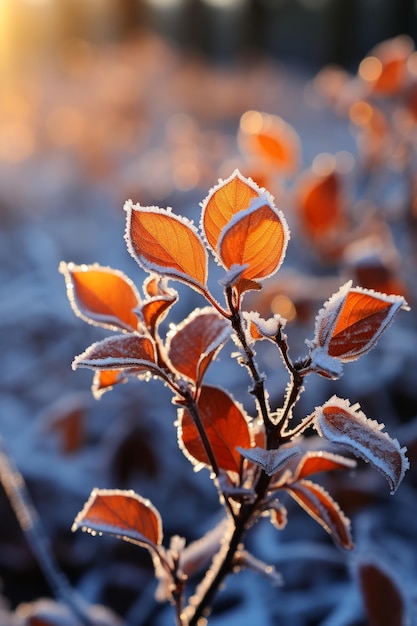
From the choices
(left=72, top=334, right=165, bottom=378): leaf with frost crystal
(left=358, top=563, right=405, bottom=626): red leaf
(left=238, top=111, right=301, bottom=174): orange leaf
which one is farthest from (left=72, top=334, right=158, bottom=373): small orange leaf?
(left=238, top=111, right=301, bottom=174): orange leaf

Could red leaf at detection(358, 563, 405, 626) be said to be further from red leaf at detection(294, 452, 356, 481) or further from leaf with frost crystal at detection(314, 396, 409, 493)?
leaf with frost crystal at detection(314, 396, 409, 493)

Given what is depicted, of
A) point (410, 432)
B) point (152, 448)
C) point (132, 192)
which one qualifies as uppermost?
point (132, 192)

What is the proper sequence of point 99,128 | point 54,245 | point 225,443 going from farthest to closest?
point 99,128, point 54,245, point 225,443

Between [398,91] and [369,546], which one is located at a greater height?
[398,91]

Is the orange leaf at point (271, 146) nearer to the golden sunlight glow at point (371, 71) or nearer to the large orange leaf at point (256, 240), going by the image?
the golden sunlight glow at point (371, 71)

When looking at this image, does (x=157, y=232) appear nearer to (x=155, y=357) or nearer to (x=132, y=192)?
(x=155, y=357)

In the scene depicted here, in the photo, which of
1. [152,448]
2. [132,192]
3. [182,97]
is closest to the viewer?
[152,448]

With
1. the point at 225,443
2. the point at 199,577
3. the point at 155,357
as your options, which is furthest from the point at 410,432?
the point at 155,357

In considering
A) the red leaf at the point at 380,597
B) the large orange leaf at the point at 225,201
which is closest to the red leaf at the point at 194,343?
the large orange leaf at the point at 225,201
